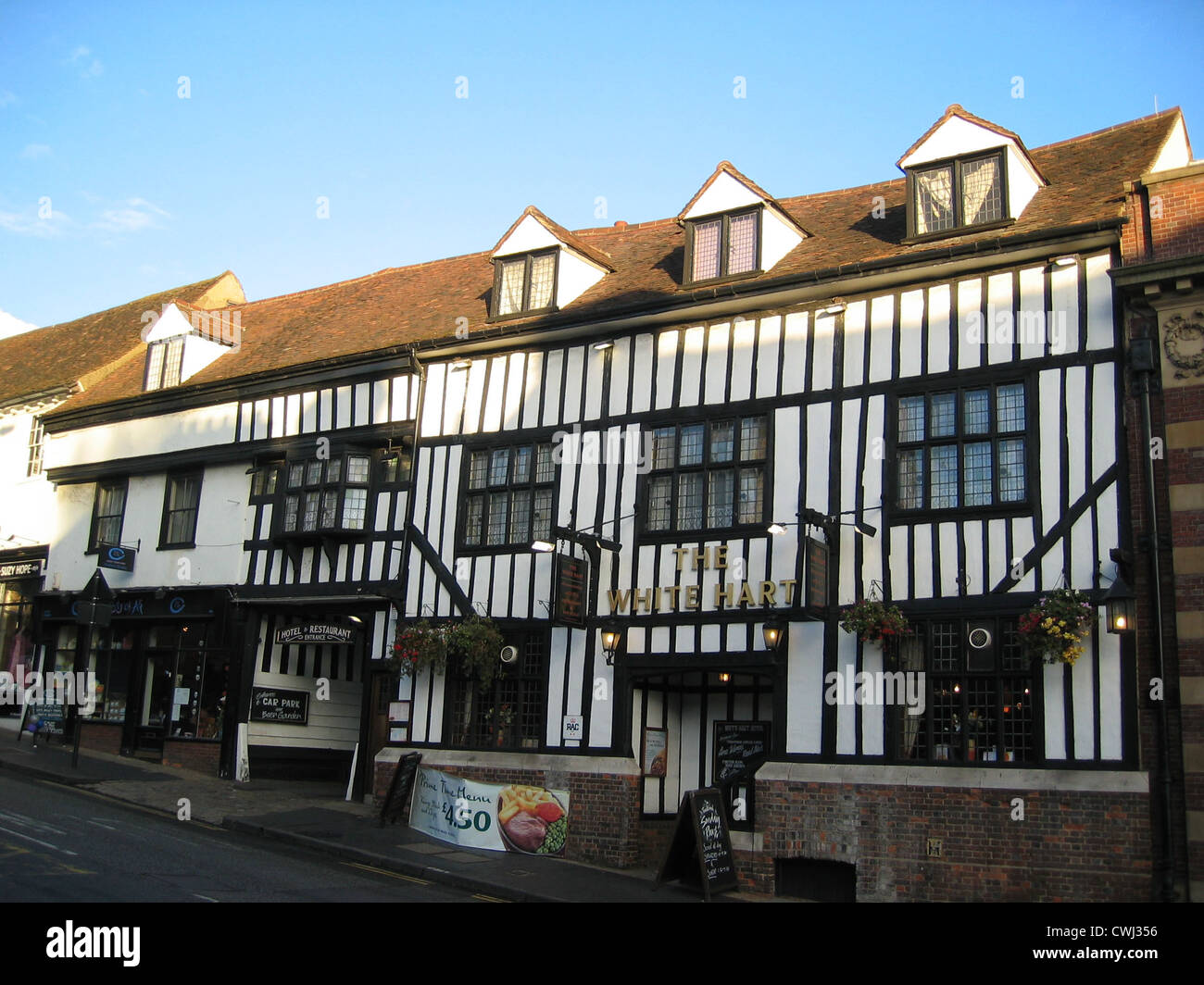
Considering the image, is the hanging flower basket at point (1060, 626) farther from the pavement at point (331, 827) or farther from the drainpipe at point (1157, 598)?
the pavement at point (331, 827)

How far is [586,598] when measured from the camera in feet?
53.2

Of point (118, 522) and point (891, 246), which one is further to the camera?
point (118, 522)

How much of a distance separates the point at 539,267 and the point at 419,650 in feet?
21.5

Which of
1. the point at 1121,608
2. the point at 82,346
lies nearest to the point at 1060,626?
the point at 1121,608

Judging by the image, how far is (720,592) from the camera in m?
15.2

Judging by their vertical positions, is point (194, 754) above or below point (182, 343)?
below

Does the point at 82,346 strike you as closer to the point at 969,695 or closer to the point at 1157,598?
the point at 969,695

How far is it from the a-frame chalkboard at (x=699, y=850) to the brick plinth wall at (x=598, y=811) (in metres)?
1.86

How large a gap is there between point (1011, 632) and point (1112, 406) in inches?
112

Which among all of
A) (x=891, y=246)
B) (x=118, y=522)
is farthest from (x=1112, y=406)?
(x=118, y=522)

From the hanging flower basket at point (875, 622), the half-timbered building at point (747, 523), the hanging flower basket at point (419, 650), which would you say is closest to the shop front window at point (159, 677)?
the half-timbered building at point (747, 523)

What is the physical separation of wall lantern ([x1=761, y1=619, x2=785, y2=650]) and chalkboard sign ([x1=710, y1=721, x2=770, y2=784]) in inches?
92.1
